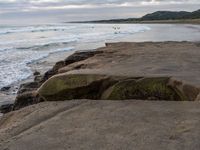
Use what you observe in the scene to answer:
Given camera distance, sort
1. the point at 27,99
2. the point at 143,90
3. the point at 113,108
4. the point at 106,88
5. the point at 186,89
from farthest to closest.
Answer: the point at 27,99 < the point at 106,88 < the point at 143,90 < the point at 186,89 < the point at 113,108

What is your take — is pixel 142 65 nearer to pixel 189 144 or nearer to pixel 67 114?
pixel 67 114

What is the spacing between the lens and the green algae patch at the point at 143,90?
625 cm

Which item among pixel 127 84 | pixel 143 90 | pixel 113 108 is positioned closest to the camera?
pixel 113 108

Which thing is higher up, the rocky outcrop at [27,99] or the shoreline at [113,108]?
the shoreline at [113,108]

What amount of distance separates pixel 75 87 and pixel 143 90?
43.9 inches

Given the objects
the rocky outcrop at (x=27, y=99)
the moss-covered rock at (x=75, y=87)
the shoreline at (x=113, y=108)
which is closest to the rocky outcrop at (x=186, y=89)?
the shoreline at (x=113, y=108)

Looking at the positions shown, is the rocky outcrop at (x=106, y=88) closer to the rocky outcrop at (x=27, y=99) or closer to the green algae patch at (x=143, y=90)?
the green algae patch at (x=143, y=90)

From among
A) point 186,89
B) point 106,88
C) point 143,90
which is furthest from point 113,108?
point 186,89

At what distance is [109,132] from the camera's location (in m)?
4.69

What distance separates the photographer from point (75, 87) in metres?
6.72

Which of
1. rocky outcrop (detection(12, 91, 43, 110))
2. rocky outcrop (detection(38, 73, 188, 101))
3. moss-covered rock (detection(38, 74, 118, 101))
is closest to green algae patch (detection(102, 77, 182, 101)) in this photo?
rocky outcrop (detection(38, 73, 188, 101))

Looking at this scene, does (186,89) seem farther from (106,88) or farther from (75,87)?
(75,87)

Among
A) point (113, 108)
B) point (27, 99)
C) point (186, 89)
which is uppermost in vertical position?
point (186, 89)

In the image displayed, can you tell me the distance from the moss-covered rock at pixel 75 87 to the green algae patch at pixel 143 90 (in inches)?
10.5
